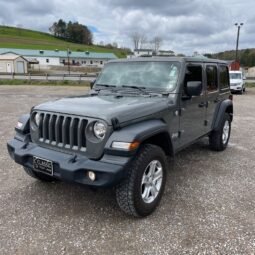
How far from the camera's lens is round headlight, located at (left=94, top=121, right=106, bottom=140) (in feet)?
9.70

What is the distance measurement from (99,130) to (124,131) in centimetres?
27

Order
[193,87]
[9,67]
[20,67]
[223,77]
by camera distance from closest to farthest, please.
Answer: [193,87]
[223,77]
[9,67]
[20,67]

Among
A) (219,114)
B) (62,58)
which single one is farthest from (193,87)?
(62,58)

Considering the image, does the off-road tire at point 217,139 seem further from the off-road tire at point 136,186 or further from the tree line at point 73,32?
the tree line at point 73,32

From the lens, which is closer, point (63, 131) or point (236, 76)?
point (63, 131)

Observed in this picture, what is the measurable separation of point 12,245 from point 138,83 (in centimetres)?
269

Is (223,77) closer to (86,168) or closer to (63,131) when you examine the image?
(63,131)

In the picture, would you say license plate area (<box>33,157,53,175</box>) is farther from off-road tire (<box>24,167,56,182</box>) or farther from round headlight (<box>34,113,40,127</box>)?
off-road tire (<box>24,167,56,182</box>)

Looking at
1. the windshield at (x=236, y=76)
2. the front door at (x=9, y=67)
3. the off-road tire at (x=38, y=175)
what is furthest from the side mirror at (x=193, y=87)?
the front door at (x=9, y=67)

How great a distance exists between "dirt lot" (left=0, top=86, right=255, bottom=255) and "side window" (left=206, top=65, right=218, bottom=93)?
4.94 ft

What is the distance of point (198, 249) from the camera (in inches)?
109

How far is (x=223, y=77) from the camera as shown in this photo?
5.78m

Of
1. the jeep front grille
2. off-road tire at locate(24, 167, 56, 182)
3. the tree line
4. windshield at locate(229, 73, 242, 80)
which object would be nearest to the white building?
the tree line

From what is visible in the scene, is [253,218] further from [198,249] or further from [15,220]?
[15,220]
